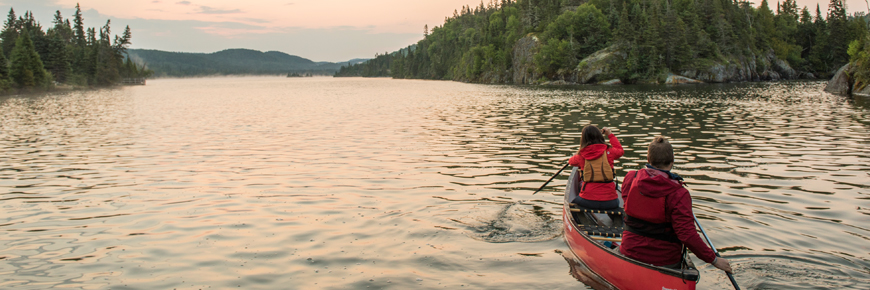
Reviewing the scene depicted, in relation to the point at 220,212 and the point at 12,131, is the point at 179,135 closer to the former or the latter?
the point at 12,131

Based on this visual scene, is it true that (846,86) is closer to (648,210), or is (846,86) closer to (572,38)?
(648,210)

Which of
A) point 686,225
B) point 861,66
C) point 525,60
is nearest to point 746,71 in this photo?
point 525,60

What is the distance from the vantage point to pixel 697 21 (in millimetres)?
118375

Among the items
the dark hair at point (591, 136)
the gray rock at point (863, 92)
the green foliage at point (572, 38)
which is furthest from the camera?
the green foliage at point (572, 38)

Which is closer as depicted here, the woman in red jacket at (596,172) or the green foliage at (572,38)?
the woman in red jacket at (596,172)

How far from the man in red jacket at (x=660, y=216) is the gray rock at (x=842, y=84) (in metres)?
59.0

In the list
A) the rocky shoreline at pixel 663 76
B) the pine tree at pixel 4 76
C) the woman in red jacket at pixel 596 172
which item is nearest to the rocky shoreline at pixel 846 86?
the rocky shoreline at pixel 663 76

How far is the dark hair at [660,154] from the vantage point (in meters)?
5.50

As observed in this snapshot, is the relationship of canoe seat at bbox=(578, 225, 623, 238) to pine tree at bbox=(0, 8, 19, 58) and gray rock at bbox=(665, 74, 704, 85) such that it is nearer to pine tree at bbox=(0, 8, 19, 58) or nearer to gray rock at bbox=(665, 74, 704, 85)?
gray rock at bbox=(665, 74, 704, 85)

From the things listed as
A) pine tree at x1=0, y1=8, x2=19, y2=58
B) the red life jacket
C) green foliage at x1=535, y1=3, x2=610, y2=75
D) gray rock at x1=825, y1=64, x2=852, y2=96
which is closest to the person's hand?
the red life jacket

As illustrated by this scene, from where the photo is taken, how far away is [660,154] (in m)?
5.54

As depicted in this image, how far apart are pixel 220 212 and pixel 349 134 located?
14606mm

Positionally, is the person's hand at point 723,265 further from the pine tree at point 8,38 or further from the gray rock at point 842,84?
the pine tree at point 8,38

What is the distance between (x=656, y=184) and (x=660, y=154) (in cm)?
35
